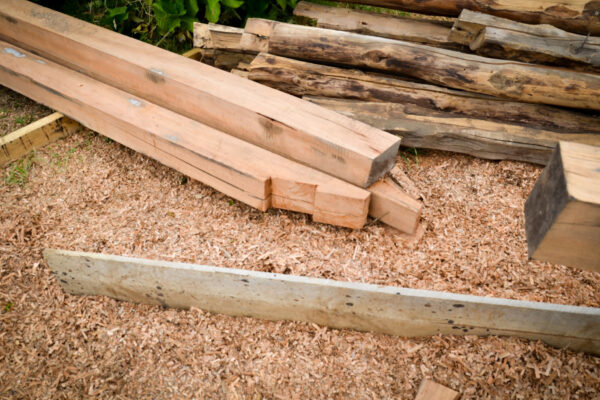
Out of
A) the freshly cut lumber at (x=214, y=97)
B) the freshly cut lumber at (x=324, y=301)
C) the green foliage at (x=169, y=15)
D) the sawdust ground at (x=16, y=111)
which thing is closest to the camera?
the freshly cut lumber at (x=324, y=301)

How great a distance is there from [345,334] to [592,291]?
145 centimetres

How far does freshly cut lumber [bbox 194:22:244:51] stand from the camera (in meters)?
3.67

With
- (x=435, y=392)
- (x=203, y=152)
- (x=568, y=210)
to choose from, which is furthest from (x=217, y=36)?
(x=568, y=210)

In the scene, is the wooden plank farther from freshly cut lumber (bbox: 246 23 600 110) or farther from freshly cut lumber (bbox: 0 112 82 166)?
freshly cut lumber (bbox: 0 112 82 166)

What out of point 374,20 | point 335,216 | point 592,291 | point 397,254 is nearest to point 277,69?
point 374,20

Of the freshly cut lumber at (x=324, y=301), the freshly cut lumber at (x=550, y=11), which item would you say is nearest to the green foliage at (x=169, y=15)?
the freshly cut lumber at (x=550, y=11)

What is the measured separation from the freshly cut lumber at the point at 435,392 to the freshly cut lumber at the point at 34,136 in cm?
324

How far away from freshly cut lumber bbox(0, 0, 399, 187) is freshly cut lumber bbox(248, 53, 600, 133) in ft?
1.64

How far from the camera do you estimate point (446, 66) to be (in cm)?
312

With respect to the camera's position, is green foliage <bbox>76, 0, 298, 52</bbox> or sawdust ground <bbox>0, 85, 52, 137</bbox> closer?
sawdust ground <bbox>0, 85, 52, 137</bbox>

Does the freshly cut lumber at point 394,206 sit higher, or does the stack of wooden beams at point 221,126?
the stack of wooden beams at point 221,126

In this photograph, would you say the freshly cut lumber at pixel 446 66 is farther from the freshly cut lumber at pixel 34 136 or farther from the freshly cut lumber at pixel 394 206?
the freshly cut lumber at pixel 34 136

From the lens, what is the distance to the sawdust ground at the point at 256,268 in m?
2.21

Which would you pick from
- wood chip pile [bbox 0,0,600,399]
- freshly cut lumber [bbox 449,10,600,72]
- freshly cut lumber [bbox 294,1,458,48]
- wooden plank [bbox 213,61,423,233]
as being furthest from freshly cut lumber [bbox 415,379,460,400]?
freshly cut lumber [bbox 294,1,458,48]
